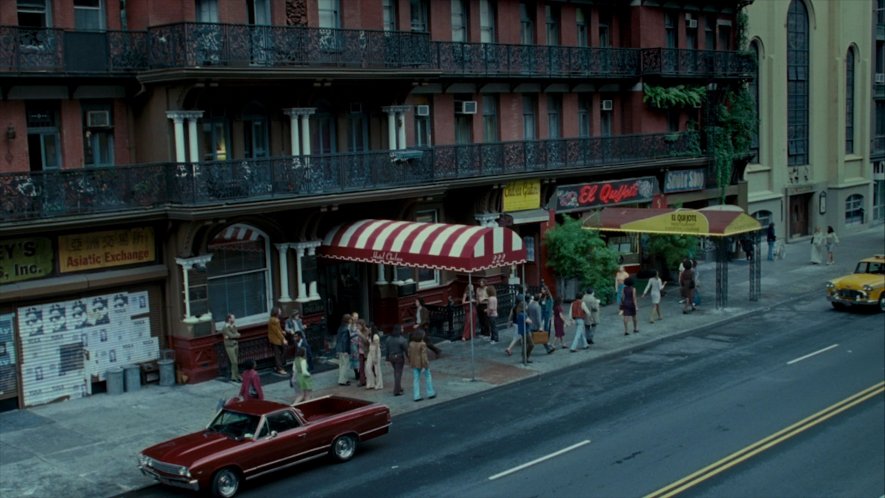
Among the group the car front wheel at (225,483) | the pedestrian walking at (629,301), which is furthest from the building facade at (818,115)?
the car front wheel at (225,483)

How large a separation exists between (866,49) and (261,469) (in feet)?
169

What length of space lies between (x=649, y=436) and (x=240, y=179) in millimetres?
11711

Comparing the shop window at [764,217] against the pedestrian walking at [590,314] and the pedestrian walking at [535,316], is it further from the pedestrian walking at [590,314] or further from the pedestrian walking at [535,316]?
the pedestrian walking at [535,316]

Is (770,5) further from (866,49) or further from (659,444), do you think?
(659,444)

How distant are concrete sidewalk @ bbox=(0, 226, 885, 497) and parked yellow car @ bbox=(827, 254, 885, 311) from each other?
73.9 inches

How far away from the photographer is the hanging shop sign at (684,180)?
1646 inches

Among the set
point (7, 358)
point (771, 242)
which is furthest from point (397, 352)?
point (771, 242)

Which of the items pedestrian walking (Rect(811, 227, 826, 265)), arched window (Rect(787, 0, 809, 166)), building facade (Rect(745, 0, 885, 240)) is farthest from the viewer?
arched window (Rect(787, 0, 809, 166))

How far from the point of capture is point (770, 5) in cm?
5078

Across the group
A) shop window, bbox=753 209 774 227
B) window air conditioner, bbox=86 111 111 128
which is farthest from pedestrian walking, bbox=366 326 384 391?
shop window, bbox=753 209 774 227

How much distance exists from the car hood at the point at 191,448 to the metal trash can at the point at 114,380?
7353mm

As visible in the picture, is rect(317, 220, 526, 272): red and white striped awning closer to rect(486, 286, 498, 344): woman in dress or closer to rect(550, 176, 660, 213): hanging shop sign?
rect(486, 286, 498, 344): woman in dress

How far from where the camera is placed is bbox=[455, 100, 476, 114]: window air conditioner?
3406cm

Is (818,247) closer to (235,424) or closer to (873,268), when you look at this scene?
(873,268)
